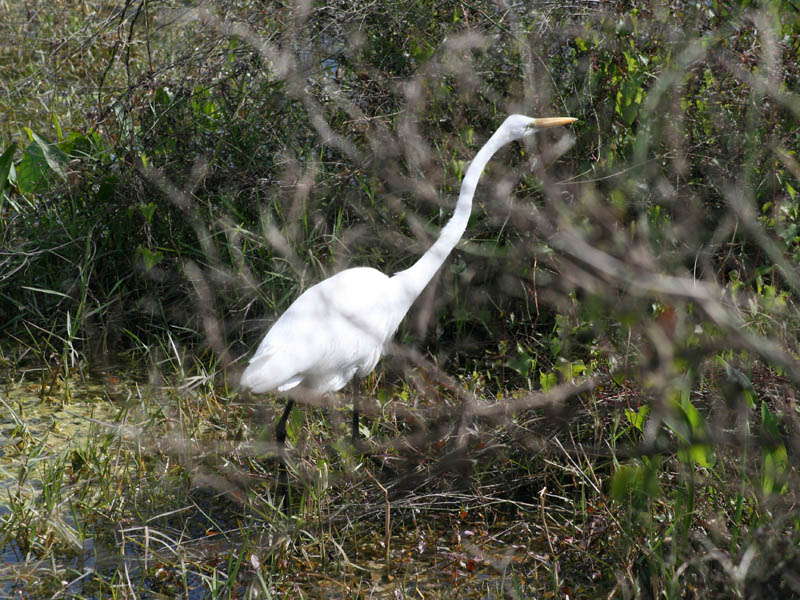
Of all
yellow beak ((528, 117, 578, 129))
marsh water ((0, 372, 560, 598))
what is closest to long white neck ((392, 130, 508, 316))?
yellow beak ((528, 117, 578, 129))

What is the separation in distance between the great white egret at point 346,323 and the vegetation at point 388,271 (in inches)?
4.6

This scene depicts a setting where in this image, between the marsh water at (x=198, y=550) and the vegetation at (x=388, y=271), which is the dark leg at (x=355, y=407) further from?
the marsh water at (x=198, y=550)

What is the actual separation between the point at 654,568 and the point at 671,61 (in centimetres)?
184

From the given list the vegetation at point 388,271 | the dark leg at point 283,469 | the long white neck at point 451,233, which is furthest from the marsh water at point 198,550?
the long white neck at point 451,233

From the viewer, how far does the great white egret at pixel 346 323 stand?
9.10 ft

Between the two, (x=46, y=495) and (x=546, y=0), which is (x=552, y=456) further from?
(x=546, y=0)

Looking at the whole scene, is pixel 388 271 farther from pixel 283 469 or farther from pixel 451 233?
pixel 283 469

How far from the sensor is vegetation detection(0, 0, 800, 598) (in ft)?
7.62

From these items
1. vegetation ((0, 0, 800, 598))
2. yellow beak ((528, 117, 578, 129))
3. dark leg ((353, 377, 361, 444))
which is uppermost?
yellow beak ((528, 117, 578, 129))

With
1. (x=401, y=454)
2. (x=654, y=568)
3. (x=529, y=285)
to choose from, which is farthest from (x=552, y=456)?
(x=529, y=285)

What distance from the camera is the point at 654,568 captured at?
203cm

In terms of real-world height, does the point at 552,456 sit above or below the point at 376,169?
below

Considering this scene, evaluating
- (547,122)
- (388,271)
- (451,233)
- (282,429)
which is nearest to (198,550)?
(282,429)

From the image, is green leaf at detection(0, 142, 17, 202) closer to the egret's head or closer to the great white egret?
the great white egret
